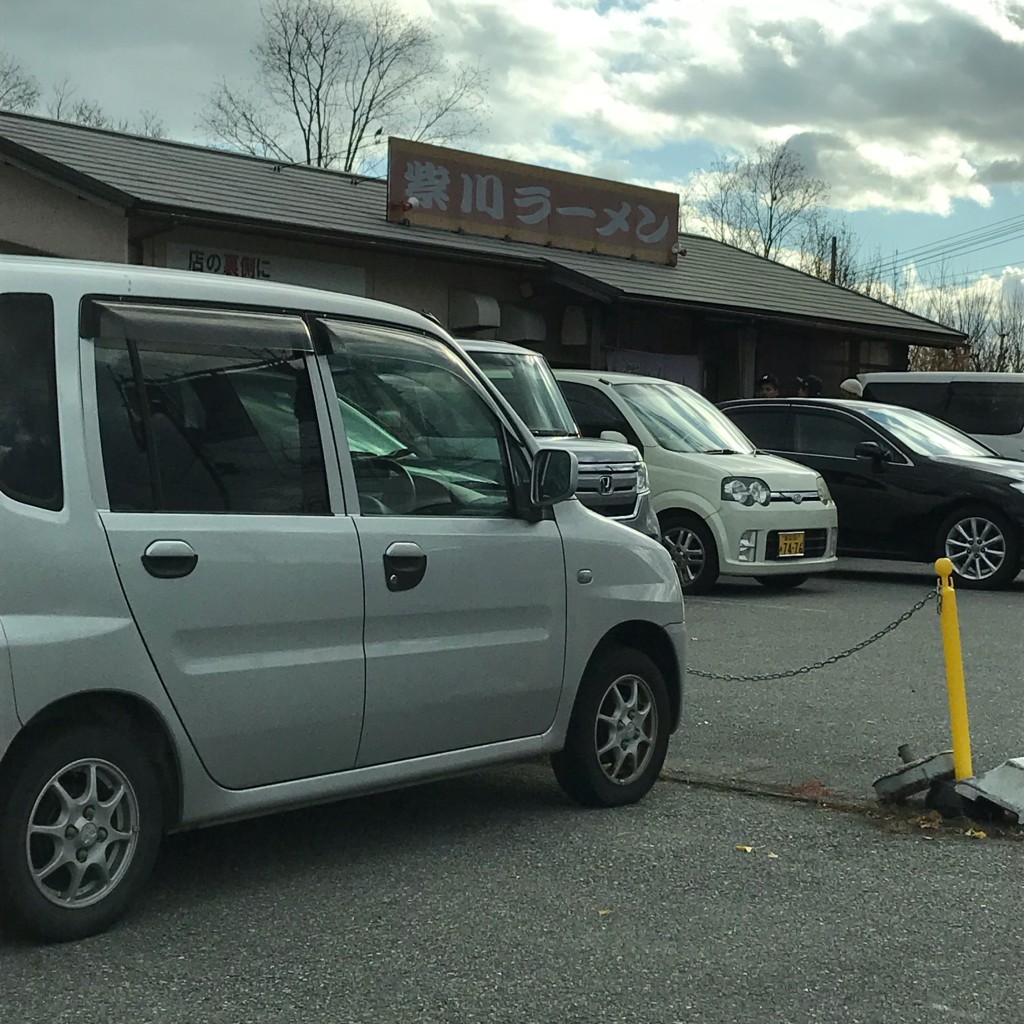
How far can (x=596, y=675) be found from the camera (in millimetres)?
5629

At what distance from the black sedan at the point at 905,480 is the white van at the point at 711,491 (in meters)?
1.01

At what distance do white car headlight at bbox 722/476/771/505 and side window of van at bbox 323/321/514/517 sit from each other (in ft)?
24.1

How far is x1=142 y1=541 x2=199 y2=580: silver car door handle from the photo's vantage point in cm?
415

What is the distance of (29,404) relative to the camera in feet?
13.2

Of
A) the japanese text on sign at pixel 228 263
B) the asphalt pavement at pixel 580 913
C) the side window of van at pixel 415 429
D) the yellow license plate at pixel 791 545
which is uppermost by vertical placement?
the japanese text on sign at pixel 228 263

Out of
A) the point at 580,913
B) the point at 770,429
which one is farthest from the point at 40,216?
the point at 580,913

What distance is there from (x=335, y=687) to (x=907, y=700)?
4362 mm

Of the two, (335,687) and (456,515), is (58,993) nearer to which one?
(335,687)

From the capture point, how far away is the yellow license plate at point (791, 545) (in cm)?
1266

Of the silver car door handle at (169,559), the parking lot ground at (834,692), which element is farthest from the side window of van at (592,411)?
the silver car door handle at (169,559)

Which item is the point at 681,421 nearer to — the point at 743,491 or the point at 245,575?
the point at 743,491

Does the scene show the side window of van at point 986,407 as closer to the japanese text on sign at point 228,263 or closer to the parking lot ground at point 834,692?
the parking lot ground at point 834,692

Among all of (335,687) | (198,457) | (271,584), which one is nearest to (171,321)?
(198,457)

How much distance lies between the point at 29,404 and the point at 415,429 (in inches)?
55.9
